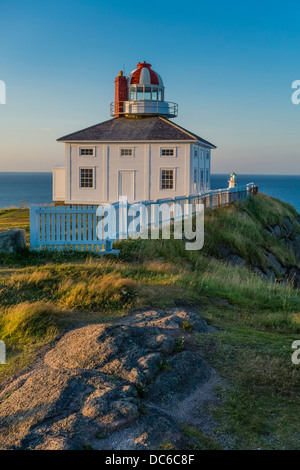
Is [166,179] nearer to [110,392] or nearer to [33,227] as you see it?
[33,227]

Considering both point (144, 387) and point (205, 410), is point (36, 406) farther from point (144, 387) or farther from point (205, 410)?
point (205, 410)

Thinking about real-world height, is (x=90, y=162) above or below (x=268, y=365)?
above

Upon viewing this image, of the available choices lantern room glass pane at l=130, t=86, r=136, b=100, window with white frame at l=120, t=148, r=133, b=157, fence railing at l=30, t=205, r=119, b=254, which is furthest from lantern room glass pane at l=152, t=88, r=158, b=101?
fence railing at l=30, t=205, r=119, b=254

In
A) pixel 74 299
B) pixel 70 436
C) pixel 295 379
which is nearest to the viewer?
pixel 70 436

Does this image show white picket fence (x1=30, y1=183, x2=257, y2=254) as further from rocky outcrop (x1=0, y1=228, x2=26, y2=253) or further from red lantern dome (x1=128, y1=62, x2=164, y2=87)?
red lantern dome (x1=128, y1=62, x2=164, y2=87)

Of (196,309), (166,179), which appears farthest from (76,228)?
(166,179)

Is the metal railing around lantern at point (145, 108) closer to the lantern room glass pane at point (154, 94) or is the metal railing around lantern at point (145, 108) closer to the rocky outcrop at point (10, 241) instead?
the lantern room glass pane at point (154, 94)

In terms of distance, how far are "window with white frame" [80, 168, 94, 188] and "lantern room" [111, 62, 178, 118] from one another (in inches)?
193

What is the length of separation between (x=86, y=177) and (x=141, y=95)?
277 inches

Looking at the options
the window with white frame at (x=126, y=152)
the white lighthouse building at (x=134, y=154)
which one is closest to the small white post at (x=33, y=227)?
the white lighthouse building at (x=134, y=154)

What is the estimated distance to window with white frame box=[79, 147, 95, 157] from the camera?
3241 centimetres

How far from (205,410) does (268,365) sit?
150cm

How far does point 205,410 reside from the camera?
5.31 meters
